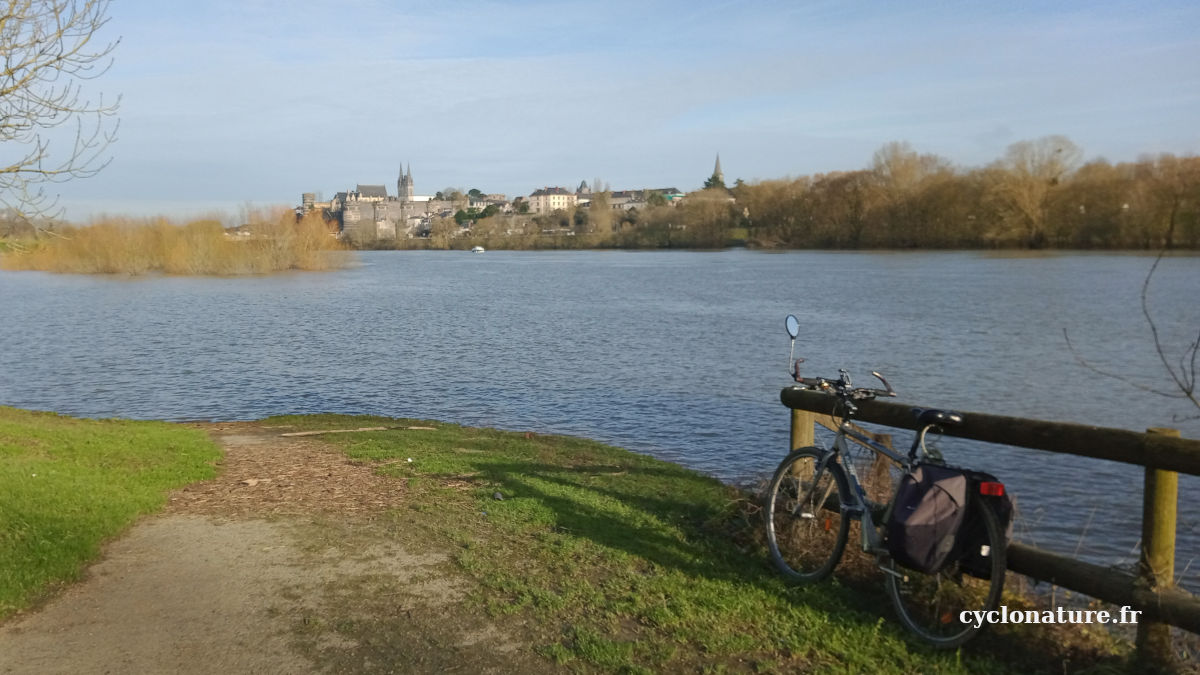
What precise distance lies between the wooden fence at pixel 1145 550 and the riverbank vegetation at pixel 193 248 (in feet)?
258

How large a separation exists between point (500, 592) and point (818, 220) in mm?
114847

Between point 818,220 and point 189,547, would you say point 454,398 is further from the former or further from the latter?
point 818,220

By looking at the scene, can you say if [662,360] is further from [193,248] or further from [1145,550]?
[193,248]

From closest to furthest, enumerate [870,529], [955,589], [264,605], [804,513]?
[955,589] → [870,529] → [264,605] → [804,513]

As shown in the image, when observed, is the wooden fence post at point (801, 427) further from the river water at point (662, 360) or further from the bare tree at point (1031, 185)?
the bare tree at point (1031, 185)

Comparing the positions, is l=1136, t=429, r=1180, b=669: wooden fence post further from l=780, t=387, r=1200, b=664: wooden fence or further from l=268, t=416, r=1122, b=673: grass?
l=268, t=416, r=1122, b=673: grass

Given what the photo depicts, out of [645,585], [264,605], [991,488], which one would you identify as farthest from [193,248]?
[991,488]

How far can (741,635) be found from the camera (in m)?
4.91

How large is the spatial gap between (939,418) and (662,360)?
19916mm

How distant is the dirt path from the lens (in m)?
4.71

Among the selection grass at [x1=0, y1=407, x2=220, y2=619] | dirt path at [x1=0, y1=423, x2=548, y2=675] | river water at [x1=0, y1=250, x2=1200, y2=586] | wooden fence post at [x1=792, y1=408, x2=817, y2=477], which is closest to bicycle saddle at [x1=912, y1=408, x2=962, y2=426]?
wooden fence post at [x1=792, y1=408, x2=817, y2=477]

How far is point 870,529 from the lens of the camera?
530cm

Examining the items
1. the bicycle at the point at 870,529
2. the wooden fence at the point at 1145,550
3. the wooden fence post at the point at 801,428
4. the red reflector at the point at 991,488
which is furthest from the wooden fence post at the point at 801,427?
the red reflector at the point at 991,488

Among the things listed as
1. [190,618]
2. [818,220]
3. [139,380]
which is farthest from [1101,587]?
[818,220]
